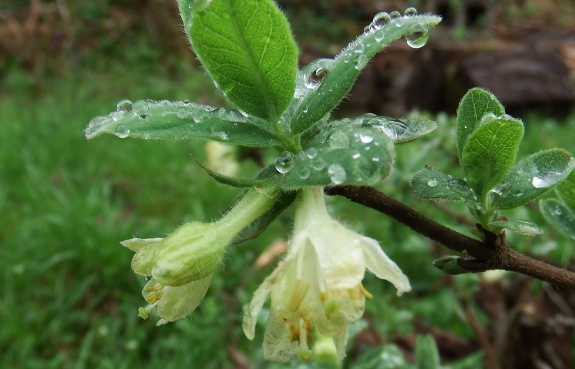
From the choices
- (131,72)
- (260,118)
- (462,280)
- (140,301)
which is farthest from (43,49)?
(260,118)

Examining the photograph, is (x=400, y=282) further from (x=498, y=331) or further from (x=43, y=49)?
(x=43, y=49)

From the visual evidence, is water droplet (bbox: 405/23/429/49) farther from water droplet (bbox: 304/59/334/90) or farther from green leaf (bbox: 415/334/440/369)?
green leaf (bbox: 415/334/440/369)

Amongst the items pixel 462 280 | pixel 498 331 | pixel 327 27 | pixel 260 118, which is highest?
pixel 260 118

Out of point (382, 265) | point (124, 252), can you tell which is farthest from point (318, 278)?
point (124, 252)

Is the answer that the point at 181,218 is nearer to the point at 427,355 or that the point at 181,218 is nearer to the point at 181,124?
the point at 427,355

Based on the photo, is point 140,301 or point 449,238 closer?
point 449,238

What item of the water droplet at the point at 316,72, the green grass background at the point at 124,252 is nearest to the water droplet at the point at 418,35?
the water droplet at the point at 316,72

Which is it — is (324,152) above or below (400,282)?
above
